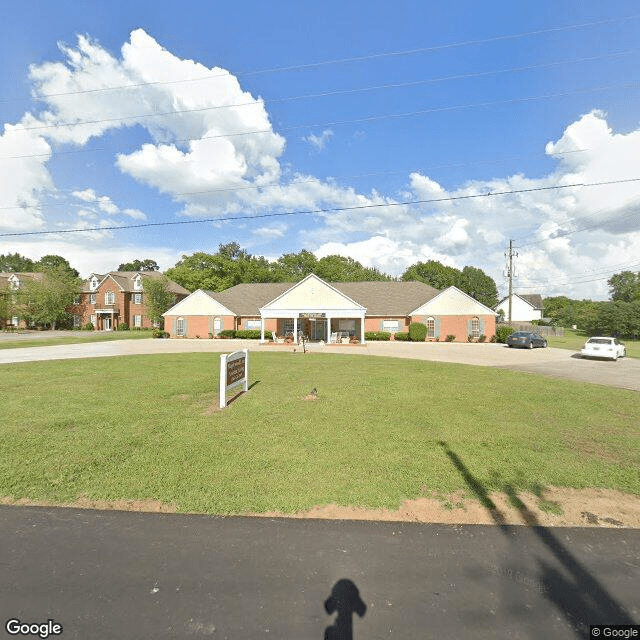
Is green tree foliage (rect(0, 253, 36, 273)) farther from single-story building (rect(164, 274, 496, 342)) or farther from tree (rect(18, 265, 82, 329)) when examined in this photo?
single-story building (rect(164, 274, 496, 342))

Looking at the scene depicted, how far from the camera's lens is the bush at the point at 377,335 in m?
35.3

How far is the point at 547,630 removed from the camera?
2.56 m

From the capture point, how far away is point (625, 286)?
7356 centimetres

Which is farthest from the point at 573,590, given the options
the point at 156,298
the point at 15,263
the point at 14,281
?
the point at 15,263

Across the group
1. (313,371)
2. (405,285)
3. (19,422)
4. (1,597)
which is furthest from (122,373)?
(405,285)

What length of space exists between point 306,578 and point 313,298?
29323mm

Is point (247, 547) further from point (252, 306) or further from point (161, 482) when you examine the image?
point (252, 306)

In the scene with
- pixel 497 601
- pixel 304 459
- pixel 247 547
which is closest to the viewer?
pixel 497 601

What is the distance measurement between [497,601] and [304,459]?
10.7 feet

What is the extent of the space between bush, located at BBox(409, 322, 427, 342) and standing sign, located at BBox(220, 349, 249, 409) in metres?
26.1

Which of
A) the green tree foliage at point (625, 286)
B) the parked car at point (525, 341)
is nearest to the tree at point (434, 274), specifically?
the green tree foliage at point (625, 286)

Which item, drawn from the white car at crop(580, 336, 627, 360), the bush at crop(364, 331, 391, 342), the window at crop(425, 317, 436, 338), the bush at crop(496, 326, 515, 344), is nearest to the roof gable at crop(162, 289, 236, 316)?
the bush at crop(364, 331, 391, 342)

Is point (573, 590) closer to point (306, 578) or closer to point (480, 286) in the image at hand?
point (306, 578)

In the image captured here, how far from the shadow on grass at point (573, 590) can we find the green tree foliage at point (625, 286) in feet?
268
